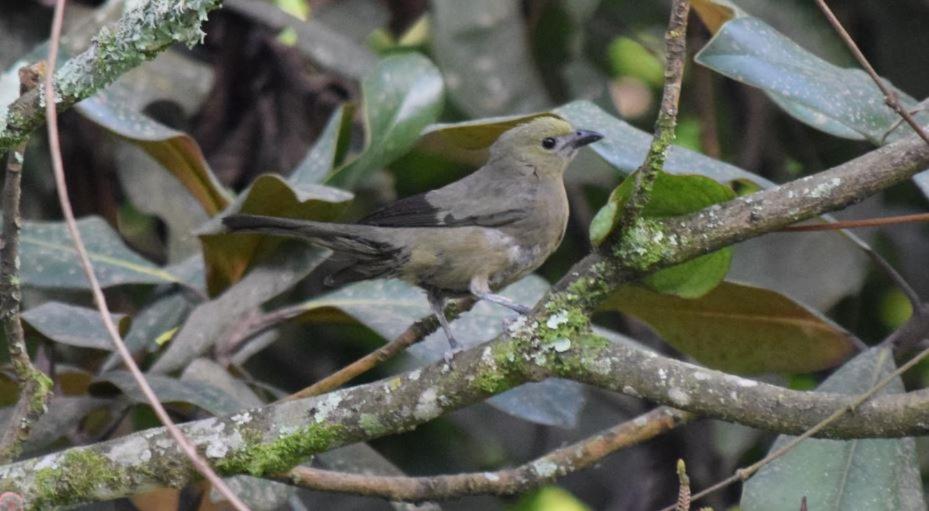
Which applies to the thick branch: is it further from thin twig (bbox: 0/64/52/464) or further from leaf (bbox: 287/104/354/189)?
leaf (bbox: 287/104/354/189)

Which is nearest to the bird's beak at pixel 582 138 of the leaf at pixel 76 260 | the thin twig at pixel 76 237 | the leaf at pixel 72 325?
the leaf at pixel 76 260

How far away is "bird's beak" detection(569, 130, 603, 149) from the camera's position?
3.56 meters

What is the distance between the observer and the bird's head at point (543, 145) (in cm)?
378

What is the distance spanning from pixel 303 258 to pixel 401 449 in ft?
4.00

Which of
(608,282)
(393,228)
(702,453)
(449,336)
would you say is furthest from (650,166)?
(702,453)

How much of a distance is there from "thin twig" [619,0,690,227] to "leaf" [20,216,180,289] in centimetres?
175

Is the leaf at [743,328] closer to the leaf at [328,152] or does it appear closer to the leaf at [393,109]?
the leaf at [393,109]

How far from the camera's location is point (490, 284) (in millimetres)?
3299

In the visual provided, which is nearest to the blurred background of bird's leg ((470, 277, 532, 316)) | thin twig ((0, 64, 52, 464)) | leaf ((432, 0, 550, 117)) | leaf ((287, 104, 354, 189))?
leaf ((432, 0, 550, 117))

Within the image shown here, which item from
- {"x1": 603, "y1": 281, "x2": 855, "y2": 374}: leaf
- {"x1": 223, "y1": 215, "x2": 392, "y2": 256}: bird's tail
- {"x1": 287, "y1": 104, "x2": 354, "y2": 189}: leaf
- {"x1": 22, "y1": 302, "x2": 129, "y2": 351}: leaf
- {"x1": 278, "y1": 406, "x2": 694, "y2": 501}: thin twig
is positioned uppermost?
{"x1": 287, "y1": 104, "x2": 354, "y2": 189}: leaf

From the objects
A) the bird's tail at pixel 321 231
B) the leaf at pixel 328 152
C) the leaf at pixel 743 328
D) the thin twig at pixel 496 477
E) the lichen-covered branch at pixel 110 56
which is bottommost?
the thin twig at pixel 496 477

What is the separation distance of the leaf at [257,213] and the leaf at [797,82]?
3.23 feet

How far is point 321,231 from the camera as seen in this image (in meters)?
3.12

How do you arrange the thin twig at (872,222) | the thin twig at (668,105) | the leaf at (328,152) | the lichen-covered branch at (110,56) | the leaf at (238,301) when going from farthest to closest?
the leaf at (328,152)
the leaf at (238,301)
the thin twig at (872,222)
the lichen-covered branch at (110,56)
the thin twig at (668,105)
